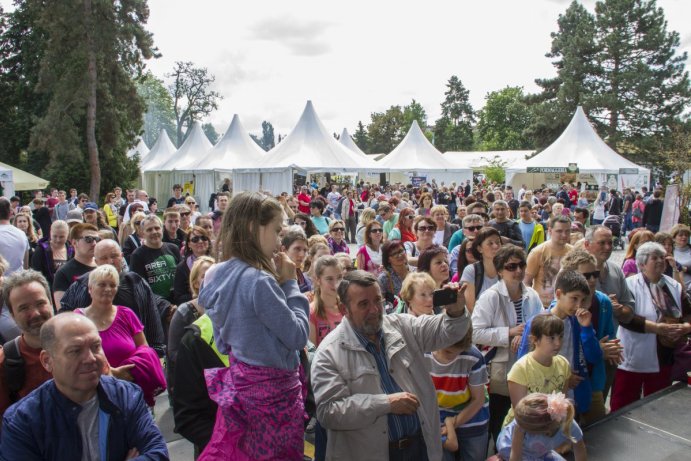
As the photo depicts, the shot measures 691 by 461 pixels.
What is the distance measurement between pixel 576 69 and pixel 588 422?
47.9m

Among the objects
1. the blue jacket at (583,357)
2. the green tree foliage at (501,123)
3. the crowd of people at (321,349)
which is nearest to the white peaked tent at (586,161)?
the crowd of people at (321,349)

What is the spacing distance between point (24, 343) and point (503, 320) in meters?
3.06

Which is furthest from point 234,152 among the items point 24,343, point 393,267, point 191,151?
point 24,343

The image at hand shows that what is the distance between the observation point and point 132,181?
31906 millimetres

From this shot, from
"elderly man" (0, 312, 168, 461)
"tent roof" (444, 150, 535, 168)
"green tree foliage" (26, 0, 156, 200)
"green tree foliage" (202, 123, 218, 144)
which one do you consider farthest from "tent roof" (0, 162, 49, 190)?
"green tree foliage" (202, 123, 218, 144)

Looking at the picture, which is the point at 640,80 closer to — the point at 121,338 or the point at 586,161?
the point at 586,161

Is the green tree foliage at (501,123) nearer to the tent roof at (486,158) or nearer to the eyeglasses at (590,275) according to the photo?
the tent roof at (486,158)

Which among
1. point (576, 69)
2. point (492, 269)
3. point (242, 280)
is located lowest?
point (492, 269)

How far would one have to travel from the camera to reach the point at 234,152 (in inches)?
1041

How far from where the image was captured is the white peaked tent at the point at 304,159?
22953mm

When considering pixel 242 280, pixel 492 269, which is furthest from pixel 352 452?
pixel 492 269

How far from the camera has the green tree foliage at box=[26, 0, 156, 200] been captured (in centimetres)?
2578

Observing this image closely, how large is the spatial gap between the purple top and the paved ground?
4.21ft

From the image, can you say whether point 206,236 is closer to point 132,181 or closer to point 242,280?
point 242,280
